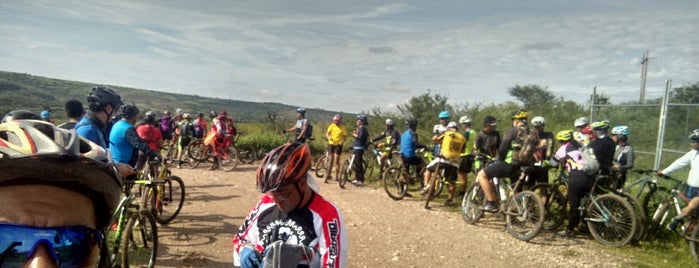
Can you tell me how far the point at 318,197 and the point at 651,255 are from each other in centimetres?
586

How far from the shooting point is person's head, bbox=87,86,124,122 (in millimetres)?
4262

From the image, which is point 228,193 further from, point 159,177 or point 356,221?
point 356,221

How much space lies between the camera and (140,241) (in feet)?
15.4

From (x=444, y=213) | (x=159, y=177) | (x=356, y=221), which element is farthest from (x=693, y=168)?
(x=159, y=177)

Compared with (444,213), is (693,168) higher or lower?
higher

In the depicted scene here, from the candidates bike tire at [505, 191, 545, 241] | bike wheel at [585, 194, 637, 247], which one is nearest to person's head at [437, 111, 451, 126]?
bike tire at [505, 191, 545, 241]

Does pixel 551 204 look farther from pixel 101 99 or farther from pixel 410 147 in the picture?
pixel 101 99

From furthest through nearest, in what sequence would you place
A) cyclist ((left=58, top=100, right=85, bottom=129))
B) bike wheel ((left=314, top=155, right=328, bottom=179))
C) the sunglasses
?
bike wheel ((left=314, top=155, right=328, bottom=179)) < cyclist ((left=58, top=100, right=85, bottom=129)) < the sunglasses

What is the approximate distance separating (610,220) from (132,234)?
255 inches

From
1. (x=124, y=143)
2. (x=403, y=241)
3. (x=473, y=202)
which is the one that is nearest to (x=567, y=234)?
(x=473, y=202)

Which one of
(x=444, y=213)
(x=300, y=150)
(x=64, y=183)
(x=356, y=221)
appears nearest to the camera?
(x=64, y=183)

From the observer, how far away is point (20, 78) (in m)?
49.5

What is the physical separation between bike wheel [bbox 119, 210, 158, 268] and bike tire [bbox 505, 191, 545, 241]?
5.19 m

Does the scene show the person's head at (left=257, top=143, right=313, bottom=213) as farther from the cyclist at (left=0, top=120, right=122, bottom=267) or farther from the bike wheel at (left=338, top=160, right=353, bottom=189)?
the bike wheel at (left=338, top=160, right=353, bottom=189)
